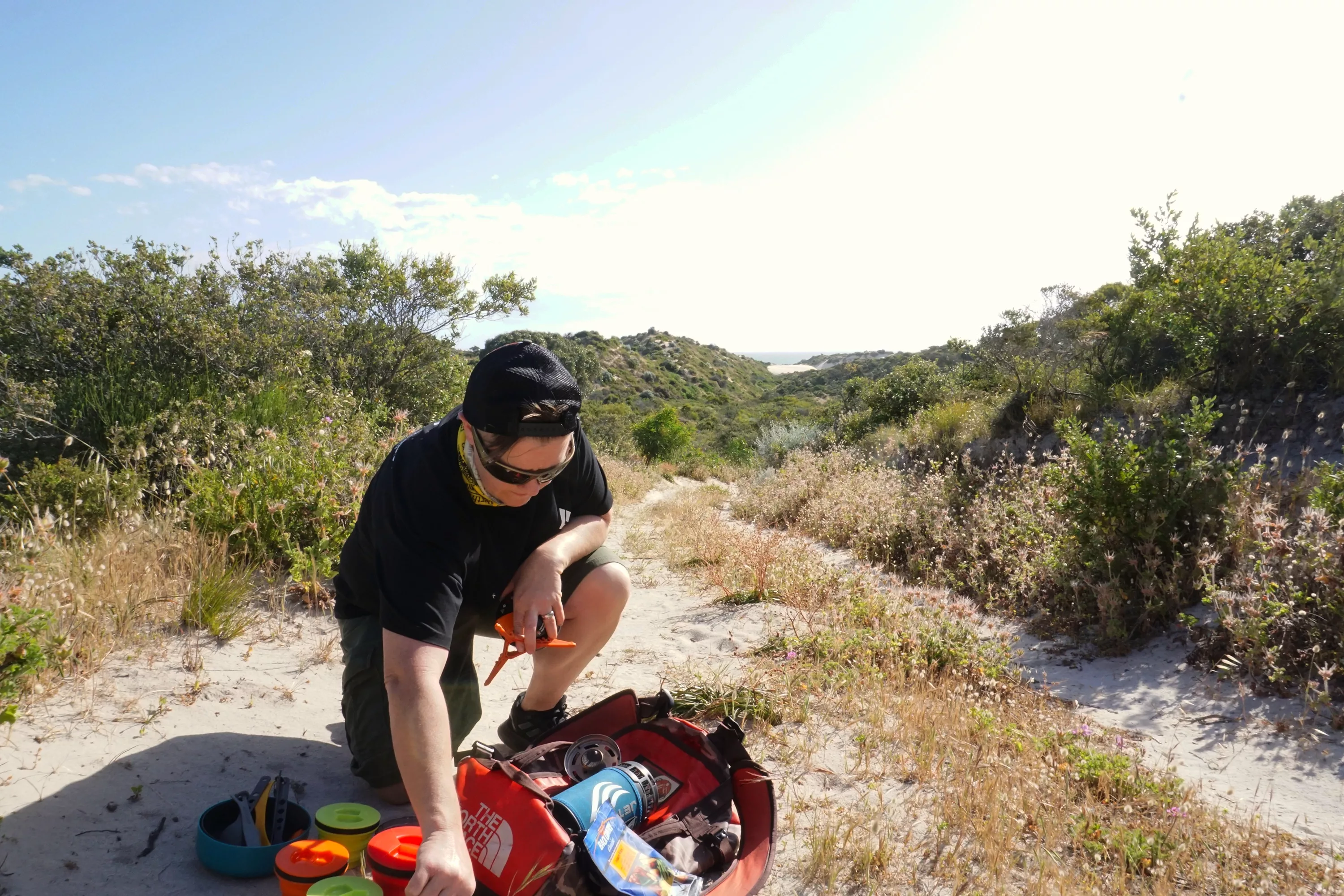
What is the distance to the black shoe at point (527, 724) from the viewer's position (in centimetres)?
273

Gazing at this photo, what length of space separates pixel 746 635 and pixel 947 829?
2021mm

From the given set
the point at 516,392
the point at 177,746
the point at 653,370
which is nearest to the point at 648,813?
the point at 516,392

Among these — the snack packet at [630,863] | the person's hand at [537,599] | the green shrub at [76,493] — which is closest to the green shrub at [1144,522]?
the snack packet at [630,863]

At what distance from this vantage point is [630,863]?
6.16 feet

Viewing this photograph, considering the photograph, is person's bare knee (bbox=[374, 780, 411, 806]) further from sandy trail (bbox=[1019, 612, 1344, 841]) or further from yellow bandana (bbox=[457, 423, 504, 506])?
sandy trail (bbox=[1019, 612, 1344, 841])

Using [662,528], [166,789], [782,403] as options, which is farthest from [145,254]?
[782,403]

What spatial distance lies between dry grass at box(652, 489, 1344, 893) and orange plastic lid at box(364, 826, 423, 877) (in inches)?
43.8

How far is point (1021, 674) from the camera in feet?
12.4

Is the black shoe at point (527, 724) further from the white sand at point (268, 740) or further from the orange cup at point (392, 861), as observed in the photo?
the orange cup at point (392, 861)

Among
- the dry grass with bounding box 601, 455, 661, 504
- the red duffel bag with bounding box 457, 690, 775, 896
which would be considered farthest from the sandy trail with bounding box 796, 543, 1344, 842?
the dry grass with bounding box 601, 455, 661, 504

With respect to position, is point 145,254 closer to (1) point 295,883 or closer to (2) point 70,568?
(2) point 70,568

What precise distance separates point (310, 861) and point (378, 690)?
587mm

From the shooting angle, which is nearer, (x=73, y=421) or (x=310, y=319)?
(x=73, y=421)

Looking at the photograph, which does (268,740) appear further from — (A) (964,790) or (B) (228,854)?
(A) (964,790)
